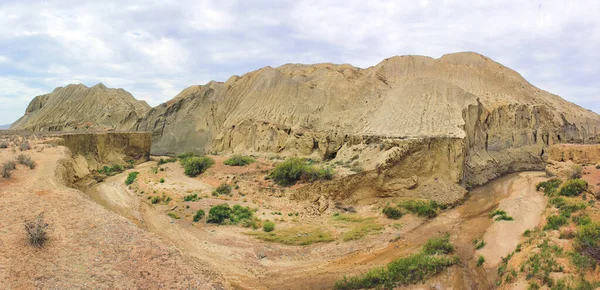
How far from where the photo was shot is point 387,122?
2964 cm

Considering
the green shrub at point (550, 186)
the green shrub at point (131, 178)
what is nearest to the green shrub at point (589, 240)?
the green shrub at point (550, 186)

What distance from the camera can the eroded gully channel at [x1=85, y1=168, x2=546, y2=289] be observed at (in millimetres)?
11609

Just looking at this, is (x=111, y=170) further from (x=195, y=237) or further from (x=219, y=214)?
(x=195, y=237)

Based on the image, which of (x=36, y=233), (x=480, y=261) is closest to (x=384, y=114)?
(x=480, y=261)

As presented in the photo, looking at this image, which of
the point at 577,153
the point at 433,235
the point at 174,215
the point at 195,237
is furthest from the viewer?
the point at 577,153

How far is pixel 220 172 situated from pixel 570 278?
20.3 metres

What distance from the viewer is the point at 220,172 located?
25.7 m

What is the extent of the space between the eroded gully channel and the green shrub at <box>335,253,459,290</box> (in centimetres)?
30

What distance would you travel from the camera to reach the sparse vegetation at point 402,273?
10.9m

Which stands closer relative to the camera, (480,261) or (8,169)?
(8,169)

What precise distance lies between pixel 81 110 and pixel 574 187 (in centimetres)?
5264

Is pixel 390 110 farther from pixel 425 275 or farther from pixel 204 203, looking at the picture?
pixel 425 275

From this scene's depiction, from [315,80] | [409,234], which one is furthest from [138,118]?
[409,234]

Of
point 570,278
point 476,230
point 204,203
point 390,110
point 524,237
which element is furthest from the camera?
point 390,110
